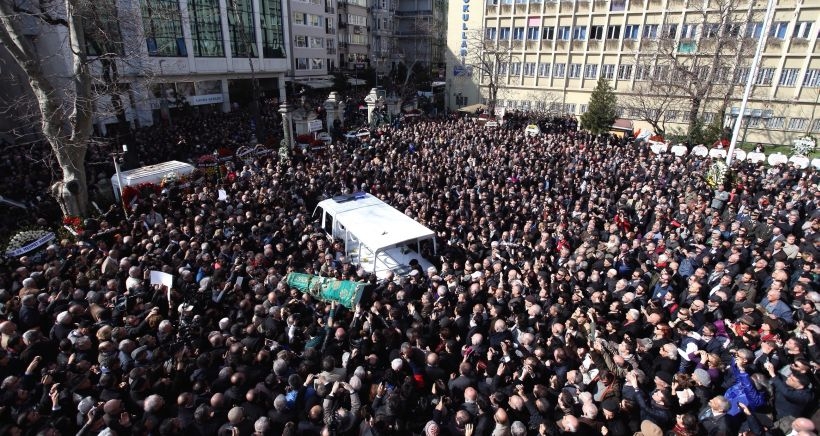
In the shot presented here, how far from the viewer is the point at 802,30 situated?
2681 centimetres

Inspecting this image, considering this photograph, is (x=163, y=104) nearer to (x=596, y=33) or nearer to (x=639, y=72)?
(x=596, y=33)

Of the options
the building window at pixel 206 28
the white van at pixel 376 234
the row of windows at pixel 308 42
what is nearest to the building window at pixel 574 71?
the row of windows at pixel 308 42

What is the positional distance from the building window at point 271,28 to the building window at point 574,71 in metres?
25.8

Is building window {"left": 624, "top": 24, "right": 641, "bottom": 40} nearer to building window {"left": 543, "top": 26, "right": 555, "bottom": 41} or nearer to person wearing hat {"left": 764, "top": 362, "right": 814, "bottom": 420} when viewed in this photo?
building window {"left": 543, "top": 26, "right": 555, "bottom": 41}

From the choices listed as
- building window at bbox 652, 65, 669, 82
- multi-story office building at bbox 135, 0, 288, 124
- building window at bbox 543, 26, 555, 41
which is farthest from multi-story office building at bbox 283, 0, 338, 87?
building window at bbox 652, 65, 669, 82

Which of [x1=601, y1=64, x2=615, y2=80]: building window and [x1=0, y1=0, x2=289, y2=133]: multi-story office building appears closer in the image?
[x1=0, y1=0, x2=289, y2=133]: multi-story office building

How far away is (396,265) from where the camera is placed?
30.5ft

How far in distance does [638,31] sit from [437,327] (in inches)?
1349

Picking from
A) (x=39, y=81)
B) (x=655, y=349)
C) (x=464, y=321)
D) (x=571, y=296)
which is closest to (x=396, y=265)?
(x=464, y=321)

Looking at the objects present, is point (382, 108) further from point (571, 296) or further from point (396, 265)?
point (571, 296)

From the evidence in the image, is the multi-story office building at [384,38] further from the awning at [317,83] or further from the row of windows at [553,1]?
the row of windows at [553,1]

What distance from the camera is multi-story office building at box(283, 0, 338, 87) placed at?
43.6m

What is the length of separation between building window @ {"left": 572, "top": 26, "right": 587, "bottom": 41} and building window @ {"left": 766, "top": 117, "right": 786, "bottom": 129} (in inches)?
552

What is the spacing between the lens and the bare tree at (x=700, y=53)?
83.6 feet
